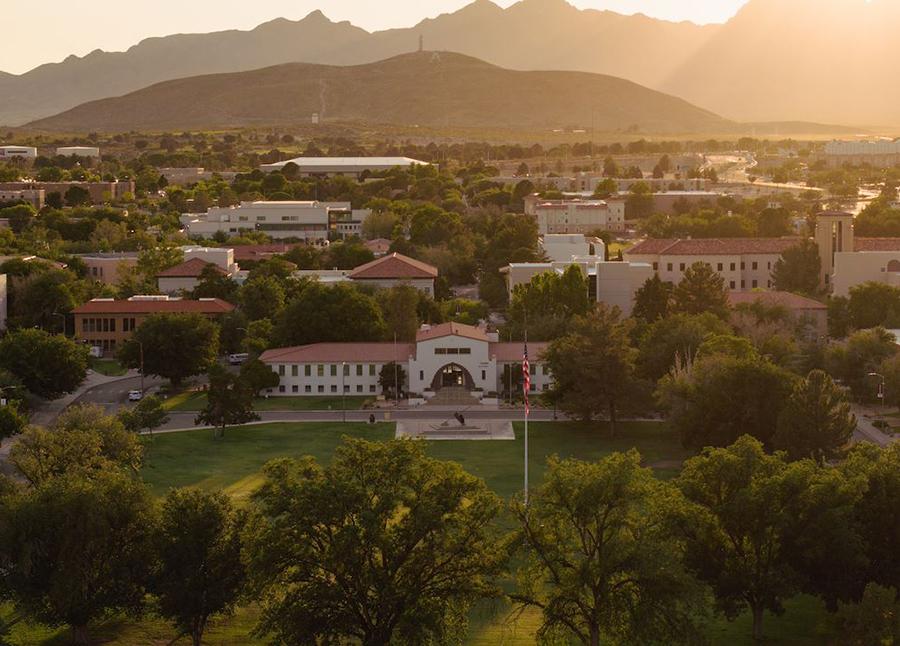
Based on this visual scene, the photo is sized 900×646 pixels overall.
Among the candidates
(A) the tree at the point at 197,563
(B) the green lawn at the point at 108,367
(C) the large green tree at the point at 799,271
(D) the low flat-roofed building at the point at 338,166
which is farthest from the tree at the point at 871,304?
(D) the low flat-roofed building at the point at 338,166

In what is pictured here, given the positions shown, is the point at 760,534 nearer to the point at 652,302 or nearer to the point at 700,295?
the point at 700,295

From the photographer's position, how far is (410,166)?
148m

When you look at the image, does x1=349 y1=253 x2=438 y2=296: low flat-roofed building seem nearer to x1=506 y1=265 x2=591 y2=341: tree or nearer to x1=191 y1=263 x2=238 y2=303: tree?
x1=191 y1=263 x2=238 y2=303: tree

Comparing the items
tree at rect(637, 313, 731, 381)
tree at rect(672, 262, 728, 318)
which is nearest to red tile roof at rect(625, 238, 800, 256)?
tree at rect(672, 262, 728, 318)

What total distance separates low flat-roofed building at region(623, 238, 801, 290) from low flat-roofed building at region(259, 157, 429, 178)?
68.2 metres

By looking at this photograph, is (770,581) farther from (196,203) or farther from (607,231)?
(196,203)

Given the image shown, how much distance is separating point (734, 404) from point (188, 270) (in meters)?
38.7

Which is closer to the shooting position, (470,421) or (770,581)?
(770,581)

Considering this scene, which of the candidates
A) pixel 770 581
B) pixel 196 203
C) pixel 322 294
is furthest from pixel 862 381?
pixel 196 203

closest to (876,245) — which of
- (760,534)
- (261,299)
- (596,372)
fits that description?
(261,299)

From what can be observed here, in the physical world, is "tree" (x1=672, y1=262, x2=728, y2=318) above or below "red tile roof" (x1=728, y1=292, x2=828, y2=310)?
above

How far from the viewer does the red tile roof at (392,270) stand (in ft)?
238

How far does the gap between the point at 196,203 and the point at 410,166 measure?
35677mm

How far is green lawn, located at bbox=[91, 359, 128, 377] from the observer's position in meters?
60.0
